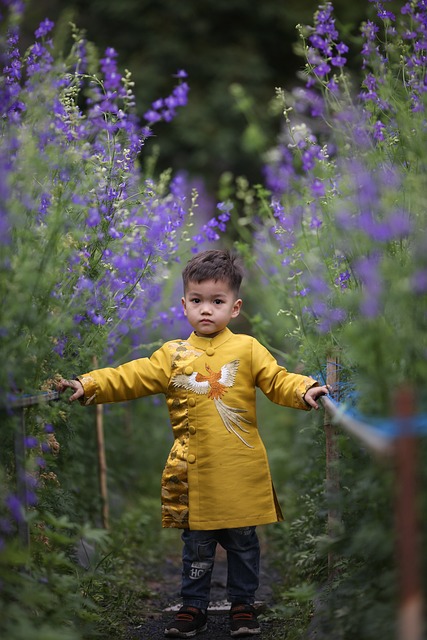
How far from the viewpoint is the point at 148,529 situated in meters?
5.32

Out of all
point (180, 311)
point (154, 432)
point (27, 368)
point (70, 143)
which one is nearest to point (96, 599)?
point (27, 368)

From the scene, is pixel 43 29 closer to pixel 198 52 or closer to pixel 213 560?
pixel 213 560

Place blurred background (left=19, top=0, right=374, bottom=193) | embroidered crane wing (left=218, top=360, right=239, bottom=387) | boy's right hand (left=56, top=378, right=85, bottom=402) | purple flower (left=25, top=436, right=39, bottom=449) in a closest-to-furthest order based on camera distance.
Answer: purple flower (left=25, top=436, right=39, bottom=449) < boy's right hand (left=56, top=378, right=85, bottom=402) < embroidered crane wing (left=218, top=360, right=239, bottom=387) < blurred background (left=19, top=0, right=374, bottom=193)

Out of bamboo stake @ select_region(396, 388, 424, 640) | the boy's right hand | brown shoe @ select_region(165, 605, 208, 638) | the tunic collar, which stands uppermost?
the tunic collar

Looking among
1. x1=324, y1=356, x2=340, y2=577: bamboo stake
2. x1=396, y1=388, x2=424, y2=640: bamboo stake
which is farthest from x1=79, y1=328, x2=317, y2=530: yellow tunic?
x1=396, y1=388, x2=424, y2=640: bamboo stake

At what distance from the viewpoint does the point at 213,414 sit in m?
3.49

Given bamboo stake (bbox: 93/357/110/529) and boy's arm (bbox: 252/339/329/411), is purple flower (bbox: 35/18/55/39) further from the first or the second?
bamboo stake (bbox: 93/357/110/529)

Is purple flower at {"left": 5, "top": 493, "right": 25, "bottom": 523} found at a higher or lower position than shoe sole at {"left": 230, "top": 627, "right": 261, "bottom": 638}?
higher

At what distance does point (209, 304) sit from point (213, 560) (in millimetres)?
1103

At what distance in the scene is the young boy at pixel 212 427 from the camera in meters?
3.42

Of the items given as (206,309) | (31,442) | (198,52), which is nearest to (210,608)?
(206,309)

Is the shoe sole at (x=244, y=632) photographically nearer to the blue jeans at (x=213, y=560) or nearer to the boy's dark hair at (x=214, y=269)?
the blue jeans at (x=213, y=560)

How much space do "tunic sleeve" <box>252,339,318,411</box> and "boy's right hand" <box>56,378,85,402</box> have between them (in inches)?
29.5

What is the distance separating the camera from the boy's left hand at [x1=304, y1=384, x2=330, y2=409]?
3.32m
